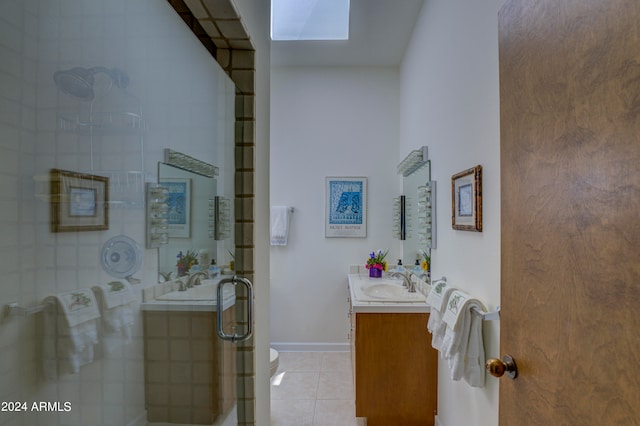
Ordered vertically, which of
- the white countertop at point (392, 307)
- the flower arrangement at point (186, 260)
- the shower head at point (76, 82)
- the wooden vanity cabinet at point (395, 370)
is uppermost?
the shower head at point (76, 82)

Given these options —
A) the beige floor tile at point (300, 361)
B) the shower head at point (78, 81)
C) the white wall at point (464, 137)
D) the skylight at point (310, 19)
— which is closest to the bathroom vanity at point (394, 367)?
the white wall at point (464, 137)

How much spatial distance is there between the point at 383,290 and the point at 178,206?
2.06 meters

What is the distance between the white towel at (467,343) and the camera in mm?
1307

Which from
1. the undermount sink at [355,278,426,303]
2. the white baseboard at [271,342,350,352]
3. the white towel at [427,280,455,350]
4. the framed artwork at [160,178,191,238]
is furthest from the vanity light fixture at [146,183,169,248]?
the white baseboard at [271,342,350,352]

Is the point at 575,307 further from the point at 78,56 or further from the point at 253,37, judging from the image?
the point at 253,37

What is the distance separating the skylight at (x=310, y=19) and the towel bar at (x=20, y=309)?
9.22 ft

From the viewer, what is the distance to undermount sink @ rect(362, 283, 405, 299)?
259cm

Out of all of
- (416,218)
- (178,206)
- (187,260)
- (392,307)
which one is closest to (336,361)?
(392,307)

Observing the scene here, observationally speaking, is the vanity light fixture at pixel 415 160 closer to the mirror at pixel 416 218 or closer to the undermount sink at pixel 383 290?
the mirror at pixel 416 218

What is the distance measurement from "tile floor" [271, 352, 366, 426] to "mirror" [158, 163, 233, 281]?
162cm

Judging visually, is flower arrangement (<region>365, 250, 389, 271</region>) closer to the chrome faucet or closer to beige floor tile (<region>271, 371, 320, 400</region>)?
the chrome faucet

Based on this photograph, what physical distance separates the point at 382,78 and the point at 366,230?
1673 millimetres

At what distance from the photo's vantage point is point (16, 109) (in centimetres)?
58

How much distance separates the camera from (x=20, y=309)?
1.98ft
